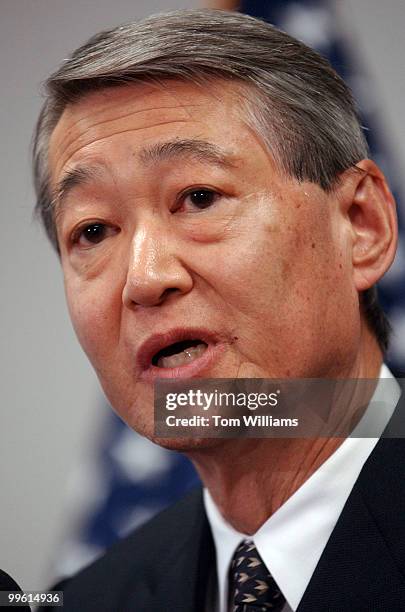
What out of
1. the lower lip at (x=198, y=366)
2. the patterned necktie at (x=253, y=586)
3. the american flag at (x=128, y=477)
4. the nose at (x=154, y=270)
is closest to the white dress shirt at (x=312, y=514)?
the patterned necktie at (x=253, y=586)

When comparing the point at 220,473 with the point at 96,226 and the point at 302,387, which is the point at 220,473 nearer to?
the point at 302,387

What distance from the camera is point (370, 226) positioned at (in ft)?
4.71

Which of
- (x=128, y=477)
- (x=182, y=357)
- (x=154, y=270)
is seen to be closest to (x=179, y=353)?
(x=182, y=357)

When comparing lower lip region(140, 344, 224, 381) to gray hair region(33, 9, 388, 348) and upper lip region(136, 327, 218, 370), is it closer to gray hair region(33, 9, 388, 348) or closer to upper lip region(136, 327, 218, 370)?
upper lip region(136, 327, 218, 370)

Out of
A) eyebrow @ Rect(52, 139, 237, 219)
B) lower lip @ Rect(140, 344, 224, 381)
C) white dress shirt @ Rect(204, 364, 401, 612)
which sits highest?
eyebrow @ Rect(52, 139, 237, 219)

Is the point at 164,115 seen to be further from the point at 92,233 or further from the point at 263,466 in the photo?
the point at 263,466

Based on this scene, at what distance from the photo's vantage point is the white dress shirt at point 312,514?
1358 millimetres

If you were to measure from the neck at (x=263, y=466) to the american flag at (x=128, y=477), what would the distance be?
1.46 feet

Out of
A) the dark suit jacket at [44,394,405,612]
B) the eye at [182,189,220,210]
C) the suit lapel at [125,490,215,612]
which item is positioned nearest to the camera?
the dark suit jacket at [44,394,405,612]

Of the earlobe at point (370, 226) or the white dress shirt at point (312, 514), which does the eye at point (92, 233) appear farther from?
the white dress shirt at point (312, 514)

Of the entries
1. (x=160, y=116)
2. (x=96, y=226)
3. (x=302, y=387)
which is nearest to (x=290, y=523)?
(x=302, y=387)

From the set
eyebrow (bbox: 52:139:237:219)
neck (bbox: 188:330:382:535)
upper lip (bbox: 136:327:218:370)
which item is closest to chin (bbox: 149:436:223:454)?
neck (bbox: 188:330:382:535)

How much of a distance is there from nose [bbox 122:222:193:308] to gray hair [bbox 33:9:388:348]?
22cm

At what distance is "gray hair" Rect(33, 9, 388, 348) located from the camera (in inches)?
52.9
